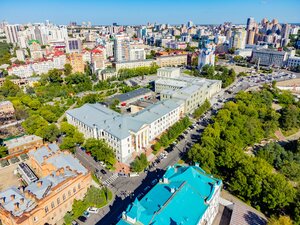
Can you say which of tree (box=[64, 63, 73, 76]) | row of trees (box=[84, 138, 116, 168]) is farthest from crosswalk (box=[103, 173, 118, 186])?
tree (box=[64, 63, 73, 76])

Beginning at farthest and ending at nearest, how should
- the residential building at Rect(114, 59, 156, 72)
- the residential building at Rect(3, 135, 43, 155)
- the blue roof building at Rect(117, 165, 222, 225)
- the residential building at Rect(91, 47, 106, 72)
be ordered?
the residential building at Rect(114, 59, 156, 72)
the residential building at Rect(91, 47, 106, 72)
the residential building at Rect(3, 135, 43, 155)
the blue roof building at Rect(117, 165, 222, 225)

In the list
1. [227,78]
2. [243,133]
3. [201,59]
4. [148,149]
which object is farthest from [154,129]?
[201,59]

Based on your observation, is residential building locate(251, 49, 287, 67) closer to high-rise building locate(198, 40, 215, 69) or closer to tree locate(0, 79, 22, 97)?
high-rise building locate(198, 40, 215, 69)

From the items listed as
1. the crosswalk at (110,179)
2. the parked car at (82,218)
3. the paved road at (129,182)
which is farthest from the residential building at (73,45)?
the parked car at (82,218)

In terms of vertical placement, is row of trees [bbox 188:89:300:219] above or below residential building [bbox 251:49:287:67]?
below

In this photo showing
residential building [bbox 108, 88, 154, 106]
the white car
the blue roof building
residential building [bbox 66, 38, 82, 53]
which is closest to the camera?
the blue roof building

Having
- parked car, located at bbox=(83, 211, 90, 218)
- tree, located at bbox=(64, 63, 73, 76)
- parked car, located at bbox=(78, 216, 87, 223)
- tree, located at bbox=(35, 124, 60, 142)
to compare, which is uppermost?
tree, located at bbox=(64, 63, 73, 76)

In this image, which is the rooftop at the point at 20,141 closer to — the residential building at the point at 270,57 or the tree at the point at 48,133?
the tree at the point at 48,133

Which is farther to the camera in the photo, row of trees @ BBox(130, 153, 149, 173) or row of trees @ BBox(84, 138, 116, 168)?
row of trees @ BBox(84, 138, 116, 168)
